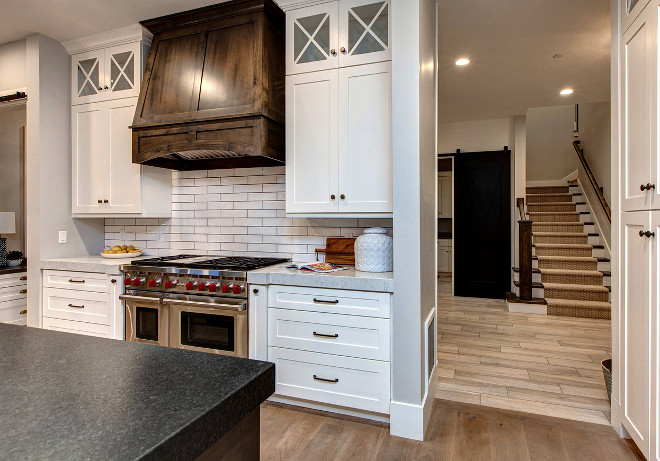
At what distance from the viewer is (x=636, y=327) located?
1935 millimetres

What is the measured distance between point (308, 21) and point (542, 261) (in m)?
4.98

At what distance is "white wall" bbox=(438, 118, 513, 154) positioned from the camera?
598 cm

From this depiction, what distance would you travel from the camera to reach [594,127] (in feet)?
21.6

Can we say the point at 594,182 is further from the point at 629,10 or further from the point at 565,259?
the point at 629,10

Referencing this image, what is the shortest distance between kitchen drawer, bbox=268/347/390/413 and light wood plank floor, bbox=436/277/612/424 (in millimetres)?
701

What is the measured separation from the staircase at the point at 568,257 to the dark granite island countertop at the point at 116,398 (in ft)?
17.7

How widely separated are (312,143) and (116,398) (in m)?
2.25

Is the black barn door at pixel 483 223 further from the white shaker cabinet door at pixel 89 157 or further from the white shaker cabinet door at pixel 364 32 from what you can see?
the white shaker cabinet door at pixel 89 157

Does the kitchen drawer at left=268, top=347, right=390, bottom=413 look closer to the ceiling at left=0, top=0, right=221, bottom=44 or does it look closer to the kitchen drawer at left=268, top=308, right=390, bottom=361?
the kitchen drawer at left=268, top=308, right=390, bottom=361

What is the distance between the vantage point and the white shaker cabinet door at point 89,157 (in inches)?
134

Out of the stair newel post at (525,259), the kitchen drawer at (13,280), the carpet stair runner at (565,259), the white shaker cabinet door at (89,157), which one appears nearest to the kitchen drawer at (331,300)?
the white shaker cabinet door at (89,157)

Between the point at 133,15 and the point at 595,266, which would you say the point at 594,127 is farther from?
the point at 133,15

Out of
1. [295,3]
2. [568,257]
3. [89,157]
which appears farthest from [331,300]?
[568,257]

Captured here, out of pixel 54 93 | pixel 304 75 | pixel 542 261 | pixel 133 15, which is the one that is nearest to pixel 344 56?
pixel 304 75
